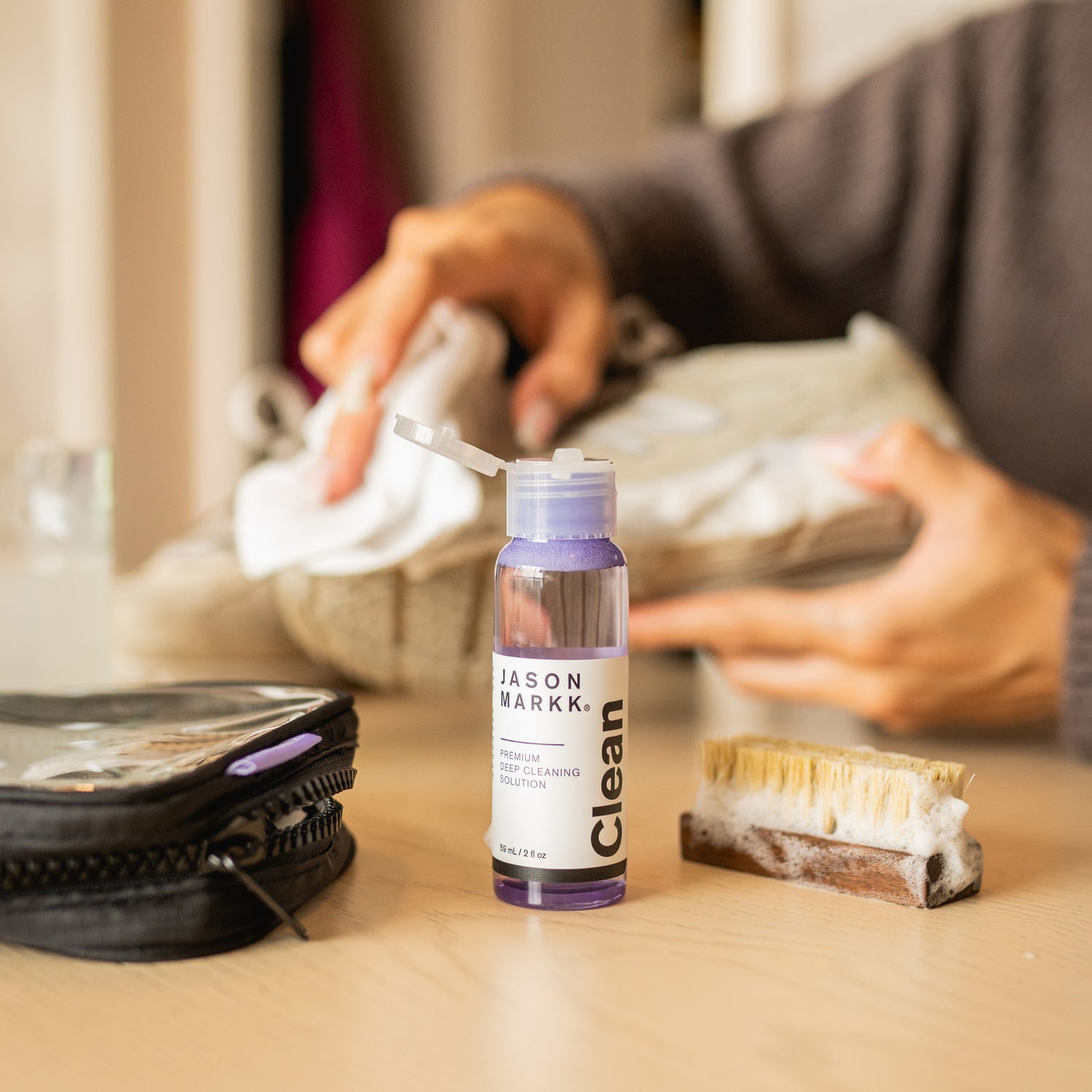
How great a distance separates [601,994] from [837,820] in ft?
0.42

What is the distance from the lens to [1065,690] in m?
0.63

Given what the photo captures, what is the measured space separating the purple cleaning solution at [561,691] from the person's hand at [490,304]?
Answer: 32 centimetres

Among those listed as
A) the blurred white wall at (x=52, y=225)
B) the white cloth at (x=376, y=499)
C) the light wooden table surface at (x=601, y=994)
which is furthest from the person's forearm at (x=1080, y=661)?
the blurred white wall at (x=52, y=225)

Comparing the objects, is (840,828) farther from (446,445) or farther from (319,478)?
(319,478)

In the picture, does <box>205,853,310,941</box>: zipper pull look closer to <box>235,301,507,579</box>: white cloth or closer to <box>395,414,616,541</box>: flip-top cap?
<box>395,414,616,541</box>: flip-top cap

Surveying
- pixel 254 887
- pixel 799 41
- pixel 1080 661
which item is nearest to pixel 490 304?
pixel 1080 661

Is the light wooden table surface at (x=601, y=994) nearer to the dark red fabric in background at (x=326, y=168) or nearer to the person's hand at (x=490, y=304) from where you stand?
the person's hand at (x=490, y=304)

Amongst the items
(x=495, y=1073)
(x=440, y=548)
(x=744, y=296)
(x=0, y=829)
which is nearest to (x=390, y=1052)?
(x=495, y=1073)

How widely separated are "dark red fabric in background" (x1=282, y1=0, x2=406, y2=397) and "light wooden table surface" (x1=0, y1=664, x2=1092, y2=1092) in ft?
3.95

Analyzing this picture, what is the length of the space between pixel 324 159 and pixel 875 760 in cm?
132

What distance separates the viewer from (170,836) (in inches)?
13.3

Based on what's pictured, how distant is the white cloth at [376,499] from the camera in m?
0.65

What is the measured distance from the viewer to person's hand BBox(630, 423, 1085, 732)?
2.20ft

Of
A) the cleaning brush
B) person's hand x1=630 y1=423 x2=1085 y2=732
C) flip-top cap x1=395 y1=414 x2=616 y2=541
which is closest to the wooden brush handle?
the cleaning brush
